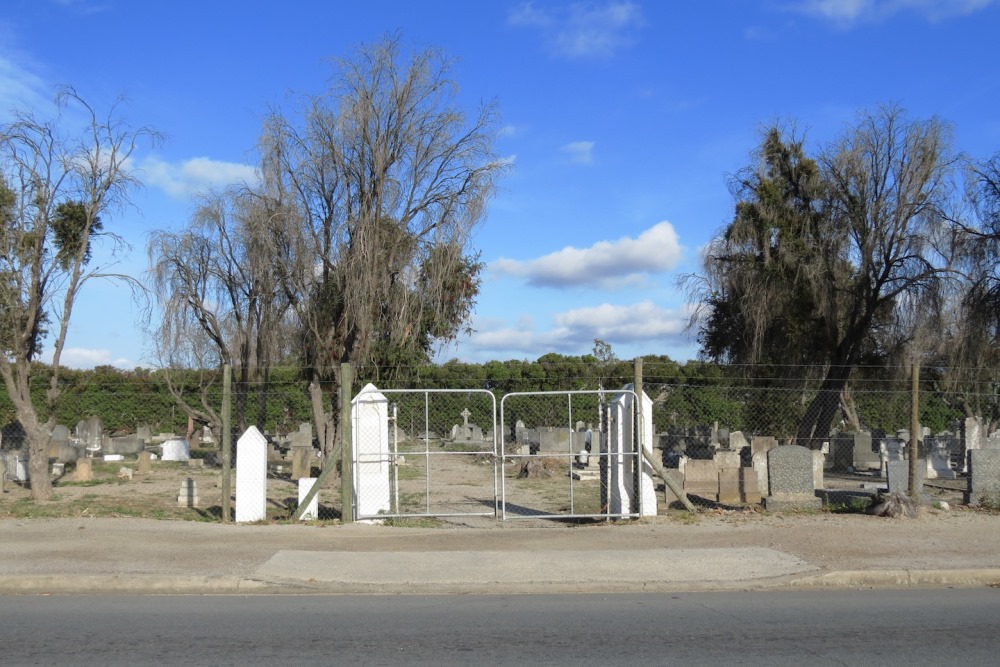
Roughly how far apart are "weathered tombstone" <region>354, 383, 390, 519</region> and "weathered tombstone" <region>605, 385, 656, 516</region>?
10.8 ft

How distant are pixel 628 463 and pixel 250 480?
5468 mm

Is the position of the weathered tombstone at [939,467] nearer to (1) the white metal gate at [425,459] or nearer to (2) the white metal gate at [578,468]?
(2) the white metal gate at [578,468]

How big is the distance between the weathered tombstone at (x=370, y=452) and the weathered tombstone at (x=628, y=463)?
10.8 feet

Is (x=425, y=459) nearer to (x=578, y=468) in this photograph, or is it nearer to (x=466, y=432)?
(x=578, y=468)

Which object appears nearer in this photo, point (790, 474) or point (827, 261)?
point (790, 474)

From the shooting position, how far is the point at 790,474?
13609 mm

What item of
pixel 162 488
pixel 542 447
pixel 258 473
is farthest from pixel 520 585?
pixel 542 447

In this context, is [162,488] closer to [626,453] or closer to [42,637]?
[626,453]

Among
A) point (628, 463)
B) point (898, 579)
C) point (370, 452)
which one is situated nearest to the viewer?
point (898, 579)

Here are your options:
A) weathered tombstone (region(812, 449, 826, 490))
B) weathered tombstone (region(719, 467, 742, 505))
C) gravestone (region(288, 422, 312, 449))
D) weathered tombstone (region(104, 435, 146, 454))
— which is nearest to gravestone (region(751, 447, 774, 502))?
weathered tombstone (region(812, 449, 826, 490))

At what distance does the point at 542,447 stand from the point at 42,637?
20762 millimetres

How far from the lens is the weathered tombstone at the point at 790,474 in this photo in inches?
534

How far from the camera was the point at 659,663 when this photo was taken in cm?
609

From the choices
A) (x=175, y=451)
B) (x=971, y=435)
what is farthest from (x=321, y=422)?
(x=971, y=435)
